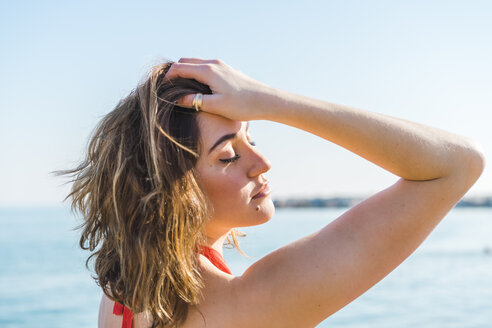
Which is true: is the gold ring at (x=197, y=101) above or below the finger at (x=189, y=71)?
below

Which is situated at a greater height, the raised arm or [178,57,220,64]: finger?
[178,57,220,64]: finger

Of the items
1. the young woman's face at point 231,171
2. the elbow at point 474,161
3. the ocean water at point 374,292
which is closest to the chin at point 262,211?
the young woman's face at point 231,171

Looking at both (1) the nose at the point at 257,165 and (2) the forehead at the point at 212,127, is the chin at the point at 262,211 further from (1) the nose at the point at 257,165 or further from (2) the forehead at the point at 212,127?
(2) the forehead at the point at 212,127

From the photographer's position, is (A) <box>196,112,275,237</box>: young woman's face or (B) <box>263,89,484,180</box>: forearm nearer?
(B) <box>263,89,484,180</box>: forearm

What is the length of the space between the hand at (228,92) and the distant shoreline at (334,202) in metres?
54.4

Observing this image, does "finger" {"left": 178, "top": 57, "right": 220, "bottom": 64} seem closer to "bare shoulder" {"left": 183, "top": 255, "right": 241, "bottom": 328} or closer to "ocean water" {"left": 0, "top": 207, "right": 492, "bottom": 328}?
"bare shoulder" {"left": 183, "top": 255, "right": 241, "bottom": 328}

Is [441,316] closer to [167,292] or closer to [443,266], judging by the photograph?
[443,266]

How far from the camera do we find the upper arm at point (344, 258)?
1398 millimetres

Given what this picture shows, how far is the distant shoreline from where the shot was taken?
2333 inches

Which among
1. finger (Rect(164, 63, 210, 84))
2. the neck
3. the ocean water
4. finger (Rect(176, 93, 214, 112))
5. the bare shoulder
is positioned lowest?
the ocean water

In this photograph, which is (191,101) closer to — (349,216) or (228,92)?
(228,92)

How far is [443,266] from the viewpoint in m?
19.6

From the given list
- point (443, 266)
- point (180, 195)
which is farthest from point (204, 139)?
point (443, 266)

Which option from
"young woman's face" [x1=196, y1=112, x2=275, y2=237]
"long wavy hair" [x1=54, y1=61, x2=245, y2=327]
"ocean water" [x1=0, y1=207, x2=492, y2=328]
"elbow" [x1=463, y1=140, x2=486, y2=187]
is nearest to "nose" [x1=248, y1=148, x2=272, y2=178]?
"young woman's face" [x1=196, y1=112, x2=275, y2=237]
